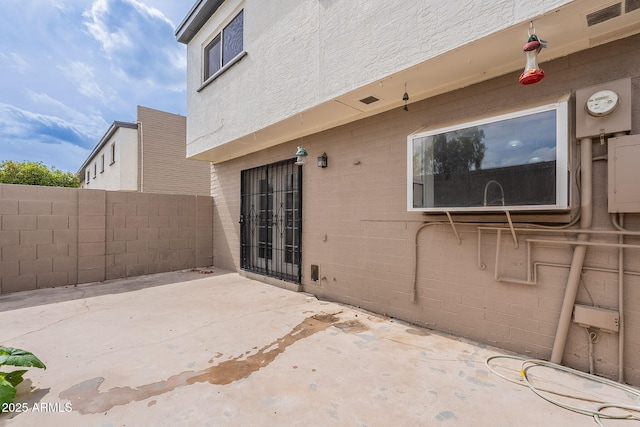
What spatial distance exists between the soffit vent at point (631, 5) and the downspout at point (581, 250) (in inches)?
35.4

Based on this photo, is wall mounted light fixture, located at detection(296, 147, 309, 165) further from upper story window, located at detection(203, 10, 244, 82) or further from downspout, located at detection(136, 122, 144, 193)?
downspout, located at detection(136, 122, 144, 193)

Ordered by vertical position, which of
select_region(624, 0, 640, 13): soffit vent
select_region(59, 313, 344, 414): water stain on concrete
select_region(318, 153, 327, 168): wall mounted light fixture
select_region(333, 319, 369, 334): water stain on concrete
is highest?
select_region(624, 0, 640, 13): soffit vent

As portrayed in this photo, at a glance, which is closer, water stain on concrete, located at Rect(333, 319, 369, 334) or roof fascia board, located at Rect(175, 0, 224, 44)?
water stain on concrete, located at Rect(333, 319, 369, 334)

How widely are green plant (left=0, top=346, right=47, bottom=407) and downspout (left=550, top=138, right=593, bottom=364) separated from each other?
13.3 ft

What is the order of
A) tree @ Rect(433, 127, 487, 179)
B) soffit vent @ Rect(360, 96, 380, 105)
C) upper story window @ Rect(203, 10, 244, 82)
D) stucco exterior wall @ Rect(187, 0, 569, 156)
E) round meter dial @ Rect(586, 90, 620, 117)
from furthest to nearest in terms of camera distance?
upper story window @ Rect(203, 10, 244, 82), soffit vent @ Rect(360, 96, 380, 105), tree @ Rect(433, 127, 487, 179), stucco exterior wall @ Rect(187, 0, 569, 156), round meter dial @ Rect(586, 90, 620, 117)

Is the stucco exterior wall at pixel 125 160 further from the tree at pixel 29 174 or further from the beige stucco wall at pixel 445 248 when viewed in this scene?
the tree at pixel 29 174

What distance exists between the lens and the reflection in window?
2253 millimetres

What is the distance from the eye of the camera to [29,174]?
55.6 ft

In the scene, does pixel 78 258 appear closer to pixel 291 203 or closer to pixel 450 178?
pixel 291 203

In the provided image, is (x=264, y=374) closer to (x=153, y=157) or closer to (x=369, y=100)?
(x=369, y=100)

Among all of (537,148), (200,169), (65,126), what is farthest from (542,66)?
(65,126)

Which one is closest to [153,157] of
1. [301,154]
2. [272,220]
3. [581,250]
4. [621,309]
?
[272,220]

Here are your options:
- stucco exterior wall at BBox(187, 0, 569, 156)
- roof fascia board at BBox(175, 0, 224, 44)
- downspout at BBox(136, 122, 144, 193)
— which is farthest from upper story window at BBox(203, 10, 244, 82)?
downspout at BBox(136, 122, 144, 193)

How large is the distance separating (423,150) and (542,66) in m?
1.26
